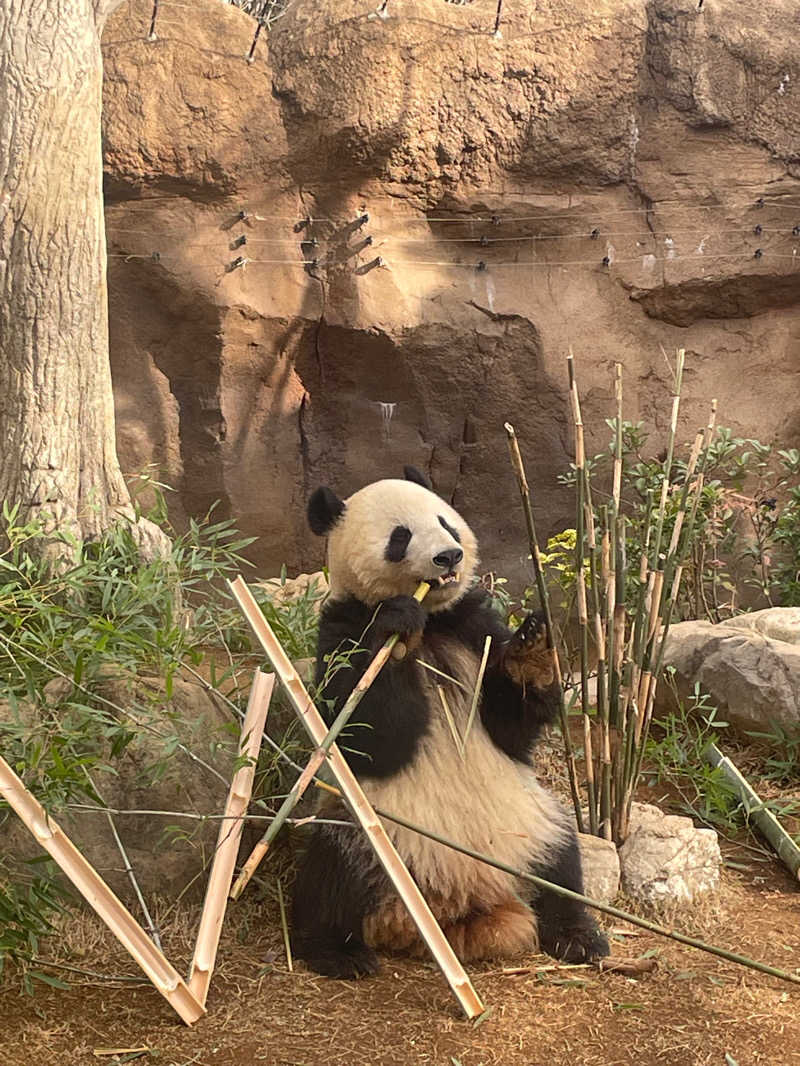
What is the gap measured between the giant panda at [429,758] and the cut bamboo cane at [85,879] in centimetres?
61

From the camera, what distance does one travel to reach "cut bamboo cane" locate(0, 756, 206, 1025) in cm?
257

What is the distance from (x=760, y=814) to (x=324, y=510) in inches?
74.6

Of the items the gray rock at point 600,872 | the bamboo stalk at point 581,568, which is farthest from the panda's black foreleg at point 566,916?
the bamboo stalk at point 581,568

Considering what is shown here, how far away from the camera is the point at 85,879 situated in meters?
2.59

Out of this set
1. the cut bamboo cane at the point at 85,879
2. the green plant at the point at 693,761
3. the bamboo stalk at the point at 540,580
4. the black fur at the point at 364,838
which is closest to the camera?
the cut bamboo cane at the point at 85,879

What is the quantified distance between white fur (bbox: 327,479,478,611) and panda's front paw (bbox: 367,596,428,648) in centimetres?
13

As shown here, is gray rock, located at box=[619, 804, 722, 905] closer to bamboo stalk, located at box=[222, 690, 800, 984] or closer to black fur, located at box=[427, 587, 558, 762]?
black fur, located at box=[427, 587, 558, 762]

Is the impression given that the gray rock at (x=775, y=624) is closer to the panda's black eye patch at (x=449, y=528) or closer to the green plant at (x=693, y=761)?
the green plant at (x=693, y=761)

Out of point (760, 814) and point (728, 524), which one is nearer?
point (760, 814)

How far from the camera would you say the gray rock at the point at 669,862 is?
11.3ft

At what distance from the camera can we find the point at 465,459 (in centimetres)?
675

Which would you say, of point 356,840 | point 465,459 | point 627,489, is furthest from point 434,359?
point 356,840

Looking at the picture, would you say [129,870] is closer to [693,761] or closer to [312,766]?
[312,766]

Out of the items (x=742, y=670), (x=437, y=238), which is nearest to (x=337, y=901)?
(x=742, y=670)
